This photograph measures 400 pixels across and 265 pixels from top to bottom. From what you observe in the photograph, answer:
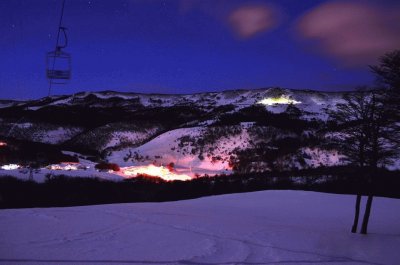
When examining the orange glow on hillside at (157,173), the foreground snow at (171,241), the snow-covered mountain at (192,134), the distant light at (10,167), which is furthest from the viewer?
the snow-covered mountain at (192,134)

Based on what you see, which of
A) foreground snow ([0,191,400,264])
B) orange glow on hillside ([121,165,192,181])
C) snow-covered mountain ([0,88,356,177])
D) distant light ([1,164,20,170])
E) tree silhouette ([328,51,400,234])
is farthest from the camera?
snow-covered mountain ([0,88,356,177])

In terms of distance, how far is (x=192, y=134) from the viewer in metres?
79.6

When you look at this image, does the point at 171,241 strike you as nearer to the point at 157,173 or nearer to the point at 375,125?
the point at 375,125

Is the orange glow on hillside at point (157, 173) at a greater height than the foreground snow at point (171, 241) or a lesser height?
greater

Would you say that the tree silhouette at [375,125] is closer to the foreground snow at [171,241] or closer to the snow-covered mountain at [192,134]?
the foreground snow at [171,241]

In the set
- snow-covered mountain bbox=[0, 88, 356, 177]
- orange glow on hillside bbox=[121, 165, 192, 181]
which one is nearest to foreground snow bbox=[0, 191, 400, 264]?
snow-covered mountain bbox=[0, 88, 356, 177]

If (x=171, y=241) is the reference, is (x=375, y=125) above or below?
above

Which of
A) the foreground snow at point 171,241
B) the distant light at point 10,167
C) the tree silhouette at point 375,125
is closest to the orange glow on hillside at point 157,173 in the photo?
the distant light at point 10,167

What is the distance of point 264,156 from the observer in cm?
6444

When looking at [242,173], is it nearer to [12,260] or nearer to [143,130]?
[143,130]

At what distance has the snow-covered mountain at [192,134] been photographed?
64.8 meters

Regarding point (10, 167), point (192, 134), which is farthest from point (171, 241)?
point (192, 134)

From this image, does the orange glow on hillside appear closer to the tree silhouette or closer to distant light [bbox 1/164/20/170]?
distant light [bbox 1/164/20/170]

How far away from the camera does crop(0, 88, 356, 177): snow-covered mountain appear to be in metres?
64.8
